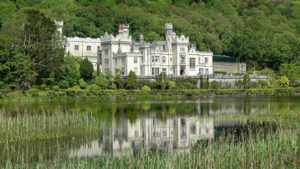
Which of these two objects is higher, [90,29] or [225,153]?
[90,29]

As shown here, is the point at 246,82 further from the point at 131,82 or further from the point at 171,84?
the point at 131,82

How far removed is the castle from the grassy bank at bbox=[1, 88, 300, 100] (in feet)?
29.4

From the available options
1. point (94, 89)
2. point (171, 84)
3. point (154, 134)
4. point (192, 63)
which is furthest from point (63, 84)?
point (154, 134)

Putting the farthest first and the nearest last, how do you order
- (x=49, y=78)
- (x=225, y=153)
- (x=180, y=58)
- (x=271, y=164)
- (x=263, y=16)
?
(x=263, y=16) < (x=180, y=58) < (x=49, y=78) < (x=225, y=153) < (x=271, y=164)

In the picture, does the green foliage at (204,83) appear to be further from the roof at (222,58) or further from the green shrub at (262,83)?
the roof at (222,58)

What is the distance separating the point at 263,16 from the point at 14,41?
4162 inches

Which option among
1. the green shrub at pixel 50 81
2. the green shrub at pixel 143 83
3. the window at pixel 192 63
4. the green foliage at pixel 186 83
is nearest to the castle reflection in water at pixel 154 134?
the green shrub at pixel 50 81

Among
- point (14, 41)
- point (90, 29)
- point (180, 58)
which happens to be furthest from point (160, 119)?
point (90, 29)

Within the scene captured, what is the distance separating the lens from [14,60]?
173 ft

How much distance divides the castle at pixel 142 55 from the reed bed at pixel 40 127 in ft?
138

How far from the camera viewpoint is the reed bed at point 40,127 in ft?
69.6

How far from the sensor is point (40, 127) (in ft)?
75.1

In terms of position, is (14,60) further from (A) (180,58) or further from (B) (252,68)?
(B) (252,68)

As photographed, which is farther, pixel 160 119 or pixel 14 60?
pixel 14 60
